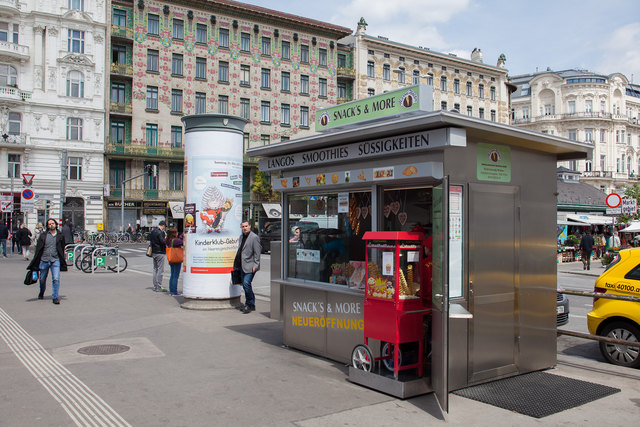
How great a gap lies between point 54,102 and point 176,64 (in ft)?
34.2

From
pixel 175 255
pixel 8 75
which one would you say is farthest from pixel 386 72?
pixel 175 255

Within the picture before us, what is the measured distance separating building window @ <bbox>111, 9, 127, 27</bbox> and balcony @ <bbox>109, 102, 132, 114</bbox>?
6524 mm

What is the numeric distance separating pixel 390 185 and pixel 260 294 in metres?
8.43

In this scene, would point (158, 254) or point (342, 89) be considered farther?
point (342, 89)

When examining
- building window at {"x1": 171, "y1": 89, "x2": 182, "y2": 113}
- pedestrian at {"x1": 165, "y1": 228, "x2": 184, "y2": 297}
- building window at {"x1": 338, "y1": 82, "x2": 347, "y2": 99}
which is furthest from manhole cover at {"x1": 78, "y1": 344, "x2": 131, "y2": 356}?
building window at {"x1": 338, "y1": 82, "x2": 347, "y2": 99}

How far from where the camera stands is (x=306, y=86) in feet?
175

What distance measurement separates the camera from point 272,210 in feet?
158

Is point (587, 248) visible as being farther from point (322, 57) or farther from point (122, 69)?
point (122, 69)

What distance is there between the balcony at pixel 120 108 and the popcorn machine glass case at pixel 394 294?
43354mm

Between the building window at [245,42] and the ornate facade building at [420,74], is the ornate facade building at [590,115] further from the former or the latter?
the building window at [245,42]

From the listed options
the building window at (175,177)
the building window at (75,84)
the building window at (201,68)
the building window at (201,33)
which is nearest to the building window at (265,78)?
the building window at (201,68)

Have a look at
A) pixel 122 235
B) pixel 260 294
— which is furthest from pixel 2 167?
pixel 260 294

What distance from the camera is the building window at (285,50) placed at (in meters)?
51.7

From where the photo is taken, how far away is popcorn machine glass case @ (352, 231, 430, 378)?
5855 millimetres
